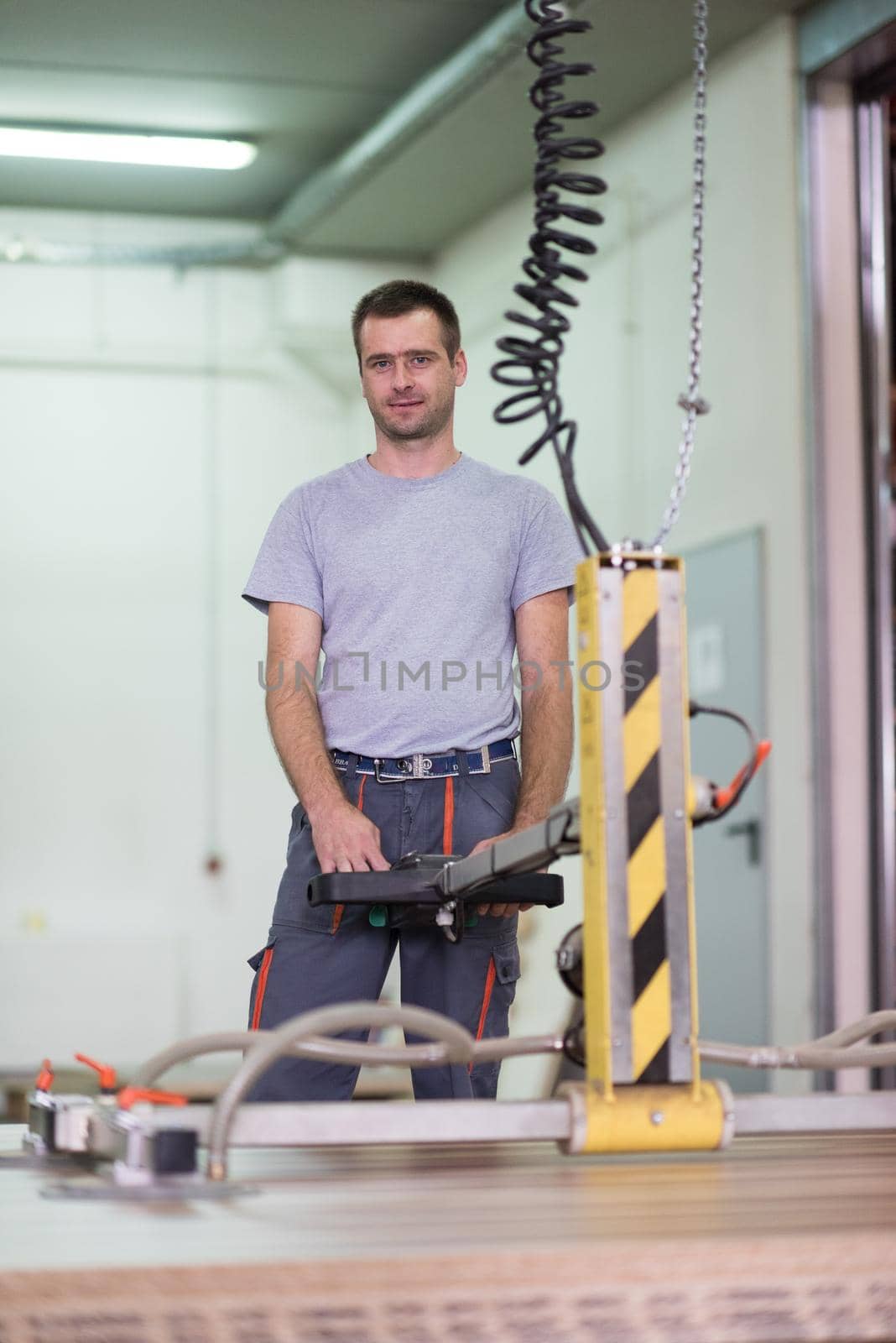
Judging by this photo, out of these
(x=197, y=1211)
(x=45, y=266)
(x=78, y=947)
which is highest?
(x=45, y=266)

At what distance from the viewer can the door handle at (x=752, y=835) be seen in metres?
4.07

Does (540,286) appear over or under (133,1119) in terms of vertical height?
over

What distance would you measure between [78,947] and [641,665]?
5135mm

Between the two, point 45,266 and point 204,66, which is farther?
point 45,266

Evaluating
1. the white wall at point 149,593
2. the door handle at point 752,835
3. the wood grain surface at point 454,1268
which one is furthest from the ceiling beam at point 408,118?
the wood grain surface at point 454,1268

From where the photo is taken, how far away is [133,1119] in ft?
3.55

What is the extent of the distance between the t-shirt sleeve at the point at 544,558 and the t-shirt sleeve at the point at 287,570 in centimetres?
24

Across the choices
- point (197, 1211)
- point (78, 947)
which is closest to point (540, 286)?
point (197, 1211)

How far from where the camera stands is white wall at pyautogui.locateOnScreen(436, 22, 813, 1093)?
13.1ft

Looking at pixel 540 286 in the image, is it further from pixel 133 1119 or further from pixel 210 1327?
pixel 210 1327

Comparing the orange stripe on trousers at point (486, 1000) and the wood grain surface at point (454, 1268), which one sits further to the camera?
the orange stripe on trousers at point (486, 1000)

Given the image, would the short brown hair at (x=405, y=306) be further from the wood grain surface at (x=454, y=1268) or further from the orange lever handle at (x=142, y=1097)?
the wood grain surface at (x=454, y=1268)

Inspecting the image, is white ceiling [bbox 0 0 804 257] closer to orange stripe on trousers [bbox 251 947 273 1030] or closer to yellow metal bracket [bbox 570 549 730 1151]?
orange stripe on trousers [bbox 251 947 273 1030]
